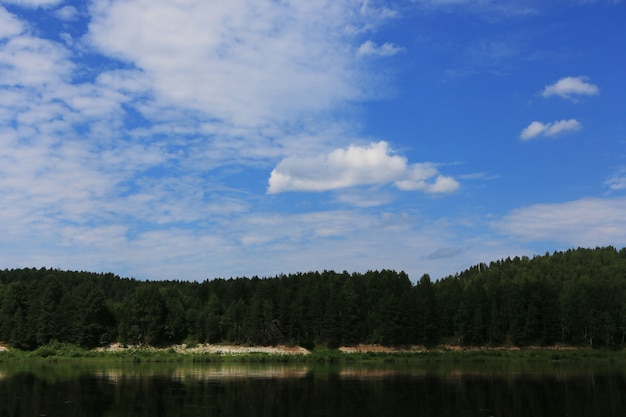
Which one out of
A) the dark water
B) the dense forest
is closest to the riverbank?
the dense forest

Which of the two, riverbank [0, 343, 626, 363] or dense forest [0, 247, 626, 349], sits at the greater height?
dense forest [0, 247, 626, 349]

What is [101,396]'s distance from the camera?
3812 centimetres

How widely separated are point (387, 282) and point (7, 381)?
86355mm

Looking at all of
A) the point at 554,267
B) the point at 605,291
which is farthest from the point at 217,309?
the point at 554,267

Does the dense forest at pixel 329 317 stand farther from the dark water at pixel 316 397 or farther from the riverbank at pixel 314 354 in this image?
the dark water at pixel 316 397

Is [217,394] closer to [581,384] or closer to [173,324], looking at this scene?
[581,384]

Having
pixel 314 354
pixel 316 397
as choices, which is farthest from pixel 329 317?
pixel 316 397

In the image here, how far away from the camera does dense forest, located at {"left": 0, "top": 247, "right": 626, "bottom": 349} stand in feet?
343

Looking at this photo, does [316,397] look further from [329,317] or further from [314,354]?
[329,317]

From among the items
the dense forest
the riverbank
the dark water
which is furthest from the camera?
the dense forest

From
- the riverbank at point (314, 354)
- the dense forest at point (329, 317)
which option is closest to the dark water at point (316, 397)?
the riverbank at point (314, 354)

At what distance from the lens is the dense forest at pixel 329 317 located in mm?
104625

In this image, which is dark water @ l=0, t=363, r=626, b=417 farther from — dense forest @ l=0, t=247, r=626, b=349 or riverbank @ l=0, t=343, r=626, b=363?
Result: dense forest @ l=0, t=247, r=626, b=349

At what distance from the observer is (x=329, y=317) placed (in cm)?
10669
